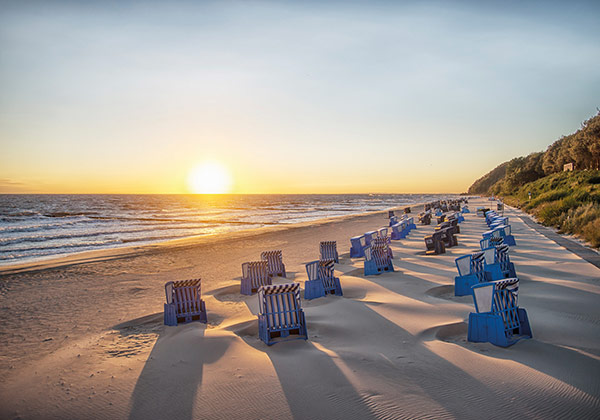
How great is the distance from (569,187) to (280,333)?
38.9m

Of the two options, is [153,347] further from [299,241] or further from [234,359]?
[299,241]

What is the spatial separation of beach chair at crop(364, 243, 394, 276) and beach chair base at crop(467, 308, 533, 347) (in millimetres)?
6170

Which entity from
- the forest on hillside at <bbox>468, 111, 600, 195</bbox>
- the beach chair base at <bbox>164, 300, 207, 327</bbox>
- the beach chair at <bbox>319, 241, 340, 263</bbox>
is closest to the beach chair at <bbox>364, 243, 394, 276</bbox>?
the beach chair at <bbox>319, 241, 340, 263</bbox>

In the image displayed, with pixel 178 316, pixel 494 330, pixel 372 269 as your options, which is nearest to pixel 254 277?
pixel 178 316

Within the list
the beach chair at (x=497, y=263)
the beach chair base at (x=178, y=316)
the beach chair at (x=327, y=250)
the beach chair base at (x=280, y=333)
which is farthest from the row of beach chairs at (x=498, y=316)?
the beach chair at (x=327, y=250)

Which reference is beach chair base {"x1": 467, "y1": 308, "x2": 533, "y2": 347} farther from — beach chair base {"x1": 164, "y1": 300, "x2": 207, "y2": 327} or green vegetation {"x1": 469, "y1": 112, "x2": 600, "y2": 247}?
green vegetation {"x1": 469, "y1": 112, "x2": 600, "y2": 247}

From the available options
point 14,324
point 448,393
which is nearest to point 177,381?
point 448,393

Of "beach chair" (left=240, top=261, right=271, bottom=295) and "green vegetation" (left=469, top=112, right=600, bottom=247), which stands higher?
"green vegetation" (left=469, top=112, right=600, bottom=247)

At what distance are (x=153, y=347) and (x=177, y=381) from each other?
179cm

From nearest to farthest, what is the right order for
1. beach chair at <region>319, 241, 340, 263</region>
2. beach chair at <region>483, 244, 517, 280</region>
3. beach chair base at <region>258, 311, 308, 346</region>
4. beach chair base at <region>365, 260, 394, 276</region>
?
beach chair base at <region>258, 311, 308, 346</region>
beach chair at <region>483, 244, 517, 280</region>
beach chair base at <region>365, 260, 394, 276</region>
beach chair at <region>319, 241, 340, 263</region>

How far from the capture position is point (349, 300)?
9688 millimetres

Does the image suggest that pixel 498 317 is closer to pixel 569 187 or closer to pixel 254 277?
pixel 254 277

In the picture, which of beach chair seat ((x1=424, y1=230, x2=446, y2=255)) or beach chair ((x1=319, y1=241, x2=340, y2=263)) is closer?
beach chair ((x1=319, y1=241, x2=340, y2=263))

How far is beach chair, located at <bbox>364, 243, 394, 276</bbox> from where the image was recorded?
42.1 ft
